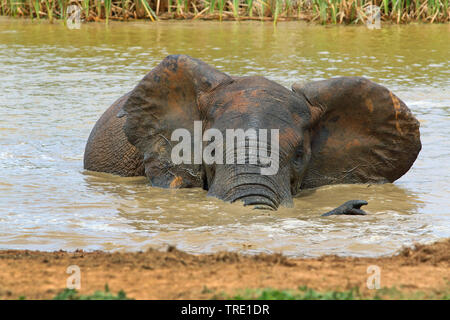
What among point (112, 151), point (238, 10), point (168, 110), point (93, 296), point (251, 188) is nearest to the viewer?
Answer: point (93, 296)

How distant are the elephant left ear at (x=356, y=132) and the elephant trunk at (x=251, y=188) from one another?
1.01m

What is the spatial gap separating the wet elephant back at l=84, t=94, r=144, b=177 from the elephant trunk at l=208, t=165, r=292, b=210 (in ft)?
6.01

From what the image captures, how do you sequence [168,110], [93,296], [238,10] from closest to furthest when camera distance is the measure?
[93,296], [168,110], [238,10]

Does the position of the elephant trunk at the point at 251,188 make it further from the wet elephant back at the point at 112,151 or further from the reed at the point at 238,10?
the reed at the point at 238,10

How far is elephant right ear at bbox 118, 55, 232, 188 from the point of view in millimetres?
8078

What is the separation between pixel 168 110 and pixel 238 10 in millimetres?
17579

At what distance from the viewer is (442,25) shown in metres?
24.2

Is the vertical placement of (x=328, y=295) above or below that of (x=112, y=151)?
above

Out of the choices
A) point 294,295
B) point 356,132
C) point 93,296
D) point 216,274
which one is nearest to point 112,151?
point 356,132

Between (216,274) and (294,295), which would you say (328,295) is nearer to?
(294,295)

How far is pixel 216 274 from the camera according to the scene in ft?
15.5

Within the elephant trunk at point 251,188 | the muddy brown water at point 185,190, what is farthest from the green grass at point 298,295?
Result: the elephant trunk at point 251,188

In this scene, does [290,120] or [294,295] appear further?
[290,120]
